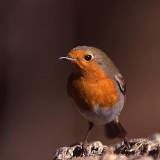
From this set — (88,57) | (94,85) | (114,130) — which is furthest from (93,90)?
(114,130)

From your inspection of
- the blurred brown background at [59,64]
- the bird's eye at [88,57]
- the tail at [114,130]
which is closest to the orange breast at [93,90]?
the bird's eye at [88,57]

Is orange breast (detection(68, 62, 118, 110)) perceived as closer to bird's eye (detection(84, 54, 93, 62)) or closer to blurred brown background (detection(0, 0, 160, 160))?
bird's eye (detection(84, 54, 93, 62))

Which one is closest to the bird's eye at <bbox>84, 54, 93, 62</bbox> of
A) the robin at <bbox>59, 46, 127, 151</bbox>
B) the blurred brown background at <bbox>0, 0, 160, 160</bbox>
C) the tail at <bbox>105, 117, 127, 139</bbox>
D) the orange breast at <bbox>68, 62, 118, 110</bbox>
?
the robin at <bbox>59, 46, 127, 151</bbox>

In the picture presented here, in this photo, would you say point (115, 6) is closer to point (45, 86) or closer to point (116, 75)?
point (45, 86)

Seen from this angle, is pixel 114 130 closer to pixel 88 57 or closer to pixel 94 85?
pixel 94 85

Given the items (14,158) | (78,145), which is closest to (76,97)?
(78,145)

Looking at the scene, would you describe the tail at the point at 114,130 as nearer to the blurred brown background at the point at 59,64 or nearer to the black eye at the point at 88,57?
the black eye at the point at 88,57
